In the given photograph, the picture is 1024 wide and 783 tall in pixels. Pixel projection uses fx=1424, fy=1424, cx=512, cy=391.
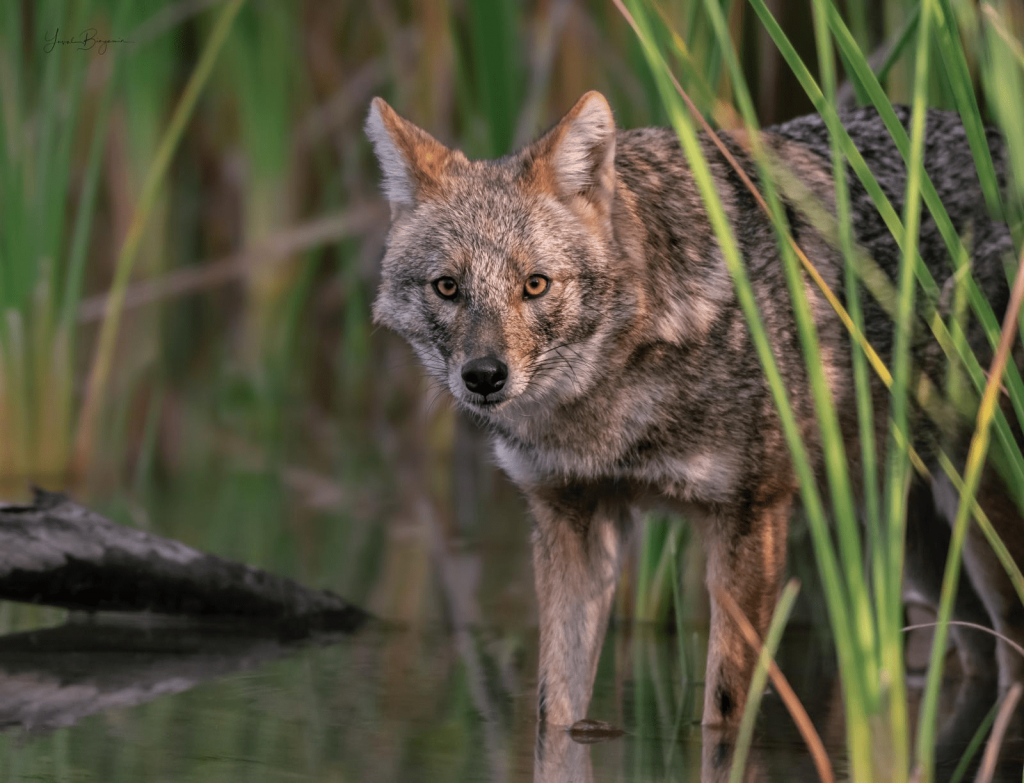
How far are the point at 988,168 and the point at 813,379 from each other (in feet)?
2.78

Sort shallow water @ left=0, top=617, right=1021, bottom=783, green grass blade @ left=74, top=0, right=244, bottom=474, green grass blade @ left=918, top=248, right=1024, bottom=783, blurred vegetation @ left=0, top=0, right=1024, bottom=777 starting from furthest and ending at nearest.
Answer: green grass blade @ left=74, top=0, right=244, bottom=474 → blurred vegetation @ left=0, top=0, right=1024, bottom=777 → shallow water @ left=0, top=617, right=1021, bottom=783 → green grass blade @ left=918, top=248, right=1024, bottom=783

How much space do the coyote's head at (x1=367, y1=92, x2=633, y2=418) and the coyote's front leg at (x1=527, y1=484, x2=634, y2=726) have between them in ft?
1.36

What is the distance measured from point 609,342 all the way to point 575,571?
0.76 m

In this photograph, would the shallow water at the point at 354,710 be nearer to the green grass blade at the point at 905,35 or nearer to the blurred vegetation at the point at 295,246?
the blurred vegetation at the point at 295,246

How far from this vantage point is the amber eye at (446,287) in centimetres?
411

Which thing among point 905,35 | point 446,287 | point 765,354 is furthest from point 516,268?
point 765,354

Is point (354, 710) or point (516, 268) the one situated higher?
point (516, 268)

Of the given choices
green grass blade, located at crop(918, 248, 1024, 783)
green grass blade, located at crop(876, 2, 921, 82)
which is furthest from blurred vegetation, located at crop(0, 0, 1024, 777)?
green grass blade, located at crop(918, 248, 1024, 783)

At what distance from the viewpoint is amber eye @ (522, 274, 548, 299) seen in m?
4.04

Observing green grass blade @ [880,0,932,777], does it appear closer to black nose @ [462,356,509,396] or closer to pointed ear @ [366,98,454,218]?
black nose @ [462,356,509,396]

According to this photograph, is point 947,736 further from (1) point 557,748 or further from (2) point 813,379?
(2) point 813,379

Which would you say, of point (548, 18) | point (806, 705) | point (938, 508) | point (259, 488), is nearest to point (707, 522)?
point (806, 705)

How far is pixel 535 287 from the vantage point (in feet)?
13.3

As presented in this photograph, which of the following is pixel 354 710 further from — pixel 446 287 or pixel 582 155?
pixel 582 155
